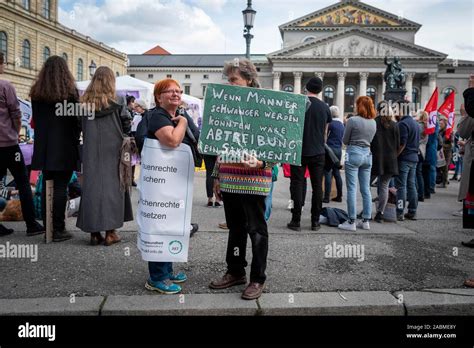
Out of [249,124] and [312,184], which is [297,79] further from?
[249,124]

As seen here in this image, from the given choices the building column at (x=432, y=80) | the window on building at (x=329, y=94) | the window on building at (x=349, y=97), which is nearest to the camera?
the building column at (x=432, y=80)

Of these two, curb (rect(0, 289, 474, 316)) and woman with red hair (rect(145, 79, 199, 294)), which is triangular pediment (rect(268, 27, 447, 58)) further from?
curb (rect(0, 289, 474, 316))

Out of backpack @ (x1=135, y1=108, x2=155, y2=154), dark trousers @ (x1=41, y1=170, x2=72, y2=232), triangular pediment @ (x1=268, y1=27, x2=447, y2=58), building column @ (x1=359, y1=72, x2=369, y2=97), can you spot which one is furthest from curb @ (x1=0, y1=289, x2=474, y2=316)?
building column @ (x1=359, y1=72, x2=369, y2=97)

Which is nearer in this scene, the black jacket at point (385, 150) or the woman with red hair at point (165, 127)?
the woman with red hair at point (165, 127)

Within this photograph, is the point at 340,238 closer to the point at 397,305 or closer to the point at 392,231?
the point at 392,231

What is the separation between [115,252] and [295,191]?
8.77ft

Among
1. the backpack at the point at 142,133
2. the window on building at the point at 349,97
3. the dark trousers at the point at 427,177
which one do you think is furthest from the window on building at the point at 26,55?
the backpack at the point at 142,133

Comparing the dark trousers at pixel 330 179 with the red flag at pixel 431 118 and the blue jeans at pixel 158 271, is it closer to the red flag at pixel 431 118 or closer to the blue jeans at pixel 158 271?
the red flag at pixel 431 118

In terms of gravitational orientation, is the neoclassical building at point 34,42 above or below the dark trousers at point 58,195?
above

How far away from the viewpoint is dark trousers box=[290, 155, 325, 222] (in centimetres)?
605

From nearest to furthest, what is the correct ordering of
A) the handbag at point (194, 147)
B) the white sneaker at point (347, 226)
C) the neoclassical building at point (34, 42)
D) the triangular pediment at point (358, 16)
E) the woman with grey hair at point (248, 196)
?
the woman with grey hair at point (248, 196), the handbag at point (194, 147), the white sneaker at point (347, 226), the neoclassical building at point (34, 42), the triangular pediment at point (358, 16)

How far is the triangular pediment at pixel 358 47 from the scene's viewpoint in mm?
57125

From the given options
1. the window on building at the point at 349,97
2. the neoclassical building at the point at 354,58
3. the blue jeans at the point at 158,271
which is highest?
the neoclassical building at the point at 354,58

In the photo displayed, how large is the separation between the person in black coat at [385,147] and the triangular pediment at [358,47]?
54.1 meters
